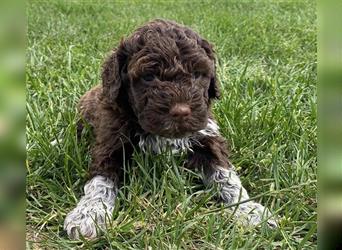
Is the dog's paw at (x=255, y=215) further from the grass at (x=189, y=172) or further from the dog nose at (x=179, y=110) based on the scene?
the dog nose at (x=179, y=110)

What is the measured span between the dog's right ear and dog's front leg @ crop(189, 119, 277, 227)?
0.63 metres

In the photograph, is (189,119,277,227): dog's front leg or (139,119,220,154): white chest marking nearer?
(189,119,277,227): dog's front leg

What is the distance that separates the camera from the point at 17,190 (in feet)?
3.92

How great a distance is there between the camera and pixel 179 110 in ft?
10.0

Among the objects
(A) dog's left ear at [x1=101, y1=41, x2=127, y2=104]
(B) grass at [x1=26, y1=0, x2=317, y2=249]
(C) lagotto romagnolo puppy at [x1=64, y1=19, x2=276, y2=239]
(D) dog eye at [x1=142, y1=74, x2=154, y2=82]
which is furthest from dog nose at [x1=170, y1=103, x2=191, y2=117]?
(A) dog's left ear at [x1=101, y1=41, x2=127, y2=104]

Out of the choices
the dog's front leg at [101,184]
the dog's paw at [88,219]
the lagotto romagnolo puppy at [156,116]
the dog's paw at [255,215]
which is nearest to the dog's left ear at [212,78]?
the lagotto romagnolo puppy at [156,116]

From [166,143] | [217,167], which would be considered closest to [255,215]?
[217,167]

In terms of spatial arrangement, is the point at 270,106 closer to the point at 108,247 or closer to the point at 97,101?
the point at 97,101

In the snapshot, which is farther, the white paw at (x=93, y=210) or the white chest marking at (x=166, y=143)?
the white chest marking at (x=166, y=143)

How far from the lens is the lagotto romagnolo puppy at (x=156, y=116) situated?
311 centimetres

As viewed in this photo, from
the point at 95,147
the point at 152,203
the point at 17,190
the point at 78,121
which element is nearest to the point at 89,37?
the point at 78,121

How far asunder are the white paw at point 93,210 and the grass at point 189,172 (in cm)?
6

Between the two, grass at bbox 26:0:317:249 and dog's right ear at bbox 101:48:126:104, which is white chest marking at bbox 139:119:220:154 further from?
dog's right ear at bbox 101:48:126:104

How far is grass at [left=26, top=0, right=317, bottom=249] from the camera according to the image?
291cm
